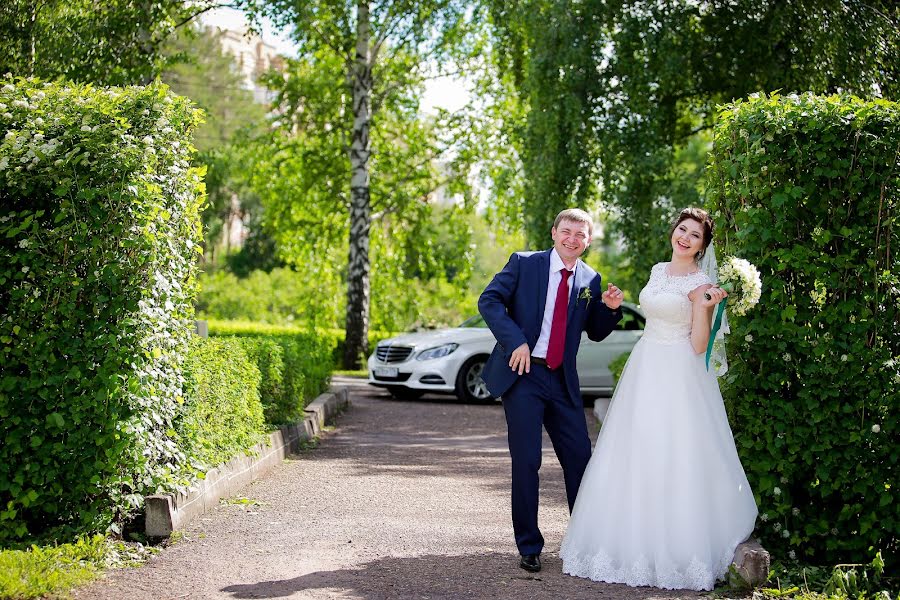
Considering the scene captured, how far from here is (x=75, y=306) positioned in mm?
6414

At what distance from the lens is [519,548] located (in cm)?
624

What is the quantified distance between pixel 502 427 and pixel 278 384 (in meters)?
4.01

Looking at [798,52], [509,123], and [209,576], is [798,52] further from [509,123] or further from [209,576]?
[209,576]

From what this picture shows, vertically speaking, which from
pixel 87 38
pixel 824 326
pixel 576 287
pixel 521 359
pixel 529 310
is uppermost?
pixel 87 38

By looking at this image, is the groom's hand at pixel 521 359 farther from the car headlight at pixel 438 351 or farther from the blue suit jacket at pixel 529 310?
the car headlight at pixel 438 351

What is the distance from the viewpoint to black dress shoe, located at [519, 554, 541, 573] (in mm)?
6141

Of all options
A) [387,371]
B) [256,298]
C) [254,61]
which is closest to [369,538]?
[387,371]

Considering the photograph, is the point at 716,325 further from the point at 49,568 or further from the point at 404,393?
the point at 404,393

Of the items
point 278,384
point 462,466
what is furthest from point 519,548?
point 278,384

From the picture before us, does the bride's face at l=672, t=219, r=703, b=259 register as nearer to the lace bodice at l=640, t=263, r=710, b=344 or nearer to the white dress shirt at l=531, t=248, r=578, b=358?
the lace bodice at l=640, t=263, r=710, b=344

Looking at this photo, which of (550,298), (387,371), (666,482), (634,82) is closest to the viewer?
(666,482)

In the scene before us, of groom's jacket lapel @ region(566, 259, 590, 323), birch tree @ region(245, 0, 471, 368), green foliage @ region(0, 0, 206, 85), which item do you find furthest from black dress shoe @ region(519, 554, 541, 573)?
birch tree @ region(245, 0, 471, 368)

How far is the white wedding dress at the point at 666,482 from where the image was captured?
5.94 m

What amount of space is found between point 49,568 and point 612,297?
3.37 meters
